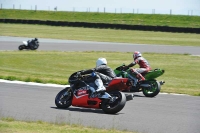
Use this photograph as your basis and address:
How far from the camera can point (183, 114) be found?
12.7m

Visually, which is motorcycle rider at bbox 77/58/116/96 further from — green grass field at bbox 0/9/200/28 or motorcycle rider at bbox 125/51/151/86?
green grass field at bbox 0/9/200/28

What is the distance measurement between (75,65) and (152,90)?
1128 centimetres

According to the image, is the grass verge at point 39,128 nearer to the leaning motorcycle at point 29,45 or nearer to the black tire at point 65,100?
the black tire at point 65,100

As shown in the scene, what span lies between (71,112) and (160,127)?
269 centimetres

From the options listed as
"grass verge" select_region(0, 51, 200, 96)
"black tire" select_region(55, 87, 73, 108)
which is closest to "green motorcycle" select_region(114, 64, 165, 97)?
"grass verge" select_region(0, 51, 200, 96)

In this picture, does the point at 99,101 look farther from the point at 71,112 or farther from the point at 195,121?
the point at 195,121

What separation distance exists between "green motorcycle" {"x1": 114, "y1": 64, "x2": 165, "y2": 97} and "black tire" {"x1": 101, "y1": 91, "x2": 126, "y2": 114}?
13.9 ft

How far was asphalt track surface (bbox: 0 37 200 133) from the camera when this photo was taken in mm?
10672

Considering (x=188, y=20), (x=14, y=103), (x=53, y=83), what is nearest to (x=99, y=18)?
(x=188, y=20)

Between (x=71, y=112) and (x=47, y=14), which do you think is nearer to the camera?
(x=71, y=112)

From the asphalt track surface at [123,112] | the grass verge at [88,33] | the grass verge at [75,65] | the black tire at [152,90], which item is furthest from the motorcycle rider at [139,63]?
the grass verge at [88,33]

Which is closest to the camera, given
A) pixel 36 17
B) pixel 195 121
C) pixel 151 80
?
pixel 195 121

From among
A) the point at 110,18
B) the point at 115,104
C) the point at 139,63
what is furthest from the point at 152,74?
the point at 110,18

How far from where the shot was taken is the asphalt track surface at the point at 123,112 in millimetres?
10672
